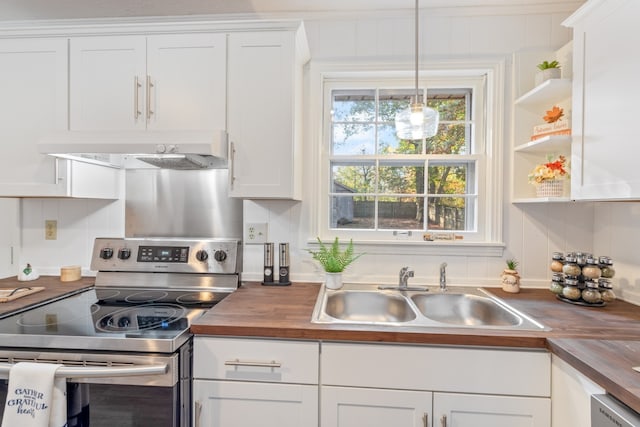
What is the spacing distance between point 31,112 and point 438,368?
2226 millimetres

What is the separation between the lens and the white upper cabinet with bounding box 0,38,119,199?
1.59 m

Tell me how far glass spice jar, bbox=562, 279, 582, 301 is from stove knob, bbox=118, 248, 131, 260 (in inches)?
88.0

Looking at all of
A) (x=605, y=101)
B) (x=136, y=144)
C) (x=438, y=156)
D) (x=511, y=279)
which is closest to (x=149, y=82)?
(x=136, y=144)

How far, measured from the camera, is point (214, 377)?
118 cm

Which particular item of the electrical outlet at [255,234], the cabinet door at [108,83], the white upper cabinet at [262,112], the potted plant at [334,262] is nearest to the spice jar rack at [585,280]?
the potted plant at [334,262]

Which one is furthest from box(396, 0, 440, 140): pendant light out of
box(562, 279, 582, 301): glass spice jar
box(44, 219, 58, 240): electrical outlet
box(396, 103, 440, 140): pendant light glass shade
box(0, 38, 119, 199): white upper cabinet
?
box(44, 219, 58, 240): electrical outlet

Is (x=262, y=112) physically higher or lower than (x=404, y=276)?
higher

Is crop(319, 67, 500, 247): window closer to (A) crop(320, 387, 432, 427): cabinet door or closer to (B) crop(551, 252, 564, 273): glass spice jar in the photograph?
(B) crop(551, 252, 564, 273): glass spice jar

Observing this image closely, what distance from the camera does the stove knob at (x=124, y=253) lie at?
69.0 inches

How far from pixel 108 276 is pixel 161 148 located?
0.84 metres

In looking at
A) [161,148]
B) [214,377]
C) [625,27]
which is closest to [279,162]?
[161,148]

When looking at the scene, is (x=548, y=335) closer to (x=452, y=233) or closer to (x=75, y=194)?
(x=452, y=233)

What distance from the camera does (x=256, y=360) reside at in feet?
3.84

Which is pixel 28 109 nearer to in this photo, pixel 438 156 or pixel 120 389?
pixel 120 389
